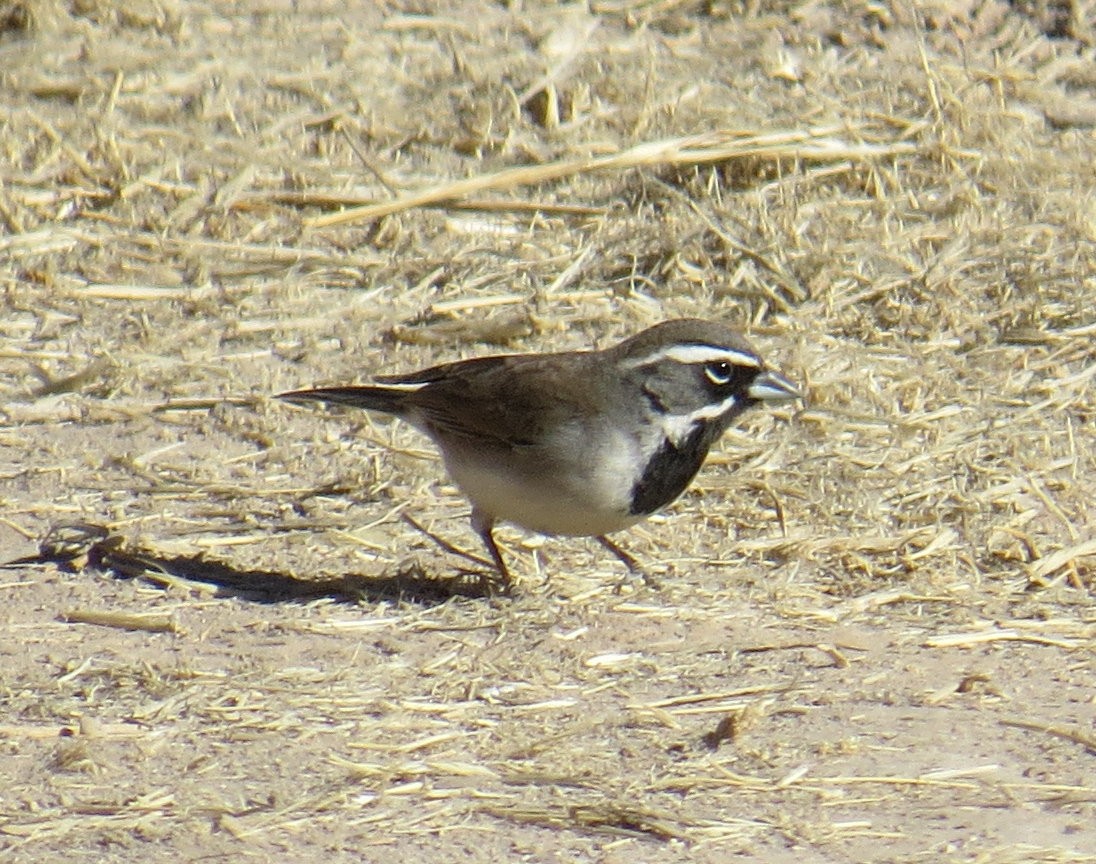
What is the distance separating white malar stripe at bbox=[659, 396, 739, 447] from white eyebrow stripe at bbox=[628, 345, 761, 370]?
156 mm

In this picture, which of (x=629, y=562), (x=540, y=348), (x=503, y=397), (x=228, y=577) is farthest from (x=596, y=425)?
(x=540, y=348)

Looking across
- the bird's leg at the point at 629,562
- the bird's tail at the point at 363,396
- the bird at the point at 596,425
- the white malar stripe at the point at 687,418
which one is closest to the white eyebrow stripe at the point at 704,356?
the bird at the point at 596,425

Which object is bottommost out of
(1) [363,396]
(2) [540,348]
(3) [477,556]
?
(3) [477,556]

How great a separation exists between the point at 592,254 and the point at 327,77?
251cm

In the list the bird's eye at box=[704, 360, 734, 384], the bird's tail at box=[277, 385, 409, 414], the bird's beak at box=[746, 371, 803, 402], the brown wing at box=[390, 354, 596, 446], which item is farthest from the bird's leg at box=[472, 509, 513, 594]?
the bird's beak at box=[746, 371, 803, 402]

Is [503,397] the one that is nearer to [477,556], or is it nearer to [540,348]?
[477,556]

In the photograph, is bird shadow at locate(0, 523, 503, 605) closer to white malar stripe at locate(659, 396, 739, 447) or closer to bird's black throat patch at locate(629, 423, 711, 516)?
bird's black throat patch at locate(629, 423, 711, 516)

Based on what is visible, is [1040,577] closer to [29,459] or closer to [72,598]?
[72,598]

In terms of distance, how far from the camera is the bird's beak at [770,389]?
761cm

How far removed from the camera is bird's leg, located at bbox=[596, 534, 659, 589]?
7648mm

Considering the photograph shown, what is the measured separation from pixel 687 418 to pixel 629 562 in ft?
1.99

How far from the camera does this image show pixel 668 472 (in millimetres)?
7461

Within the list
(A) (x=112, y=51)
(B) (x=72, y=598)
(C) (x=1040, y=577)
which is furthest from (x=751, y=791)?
(A) (x=112, y=51)

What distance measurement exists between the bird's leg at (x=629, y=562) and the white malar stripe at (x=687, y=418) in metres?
0.48
